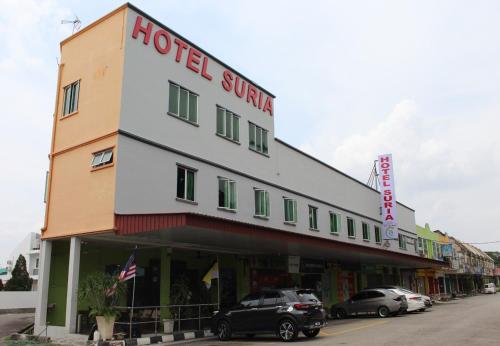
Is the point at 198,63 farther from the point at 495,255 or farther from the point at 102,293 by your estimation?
the point at 495,255

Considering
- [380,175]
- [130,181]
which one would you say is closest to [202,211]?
[130,181]

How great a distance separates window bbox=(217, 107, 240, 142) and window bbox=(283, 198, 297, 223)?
18.1 ft

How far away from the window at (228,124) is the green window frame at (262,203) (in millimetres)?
3078

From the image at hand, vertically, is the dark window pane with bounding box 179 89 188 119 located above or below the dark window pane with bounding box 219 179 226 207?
above

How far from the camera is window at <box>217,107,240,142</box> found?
23.0 m

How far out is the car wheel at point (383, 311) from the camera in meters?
24.8

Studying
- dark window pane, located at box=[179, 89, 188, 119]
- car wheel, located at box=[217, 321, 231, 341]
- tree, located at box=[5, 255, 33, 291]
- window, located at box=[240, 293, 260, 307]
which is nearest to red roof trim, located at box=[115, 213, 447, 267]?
window, located at box=[240, 293, 260, 307]

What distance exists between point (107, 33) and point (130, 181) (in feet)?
20.7

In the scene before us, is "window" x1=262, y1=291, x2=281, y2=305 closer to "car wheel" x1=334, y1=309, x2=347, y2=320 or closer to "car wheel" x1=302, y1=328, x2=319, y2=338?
"car wheel" x1=302, y1=328, x2=319, y2=338

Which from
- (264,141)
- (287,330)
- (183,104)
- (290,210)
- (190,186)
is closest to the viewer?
(287,330)

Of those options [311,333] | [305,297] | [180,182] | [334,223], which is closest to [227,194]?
[180,182]

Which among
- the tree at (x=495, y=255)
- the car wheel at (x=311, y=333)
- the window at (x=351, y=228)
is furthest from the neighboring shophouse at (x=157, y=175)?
the tree at (x=495, y=255)

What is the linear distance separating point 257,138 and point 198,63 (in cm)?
571

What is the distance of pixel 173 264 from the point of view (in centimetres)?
2142
